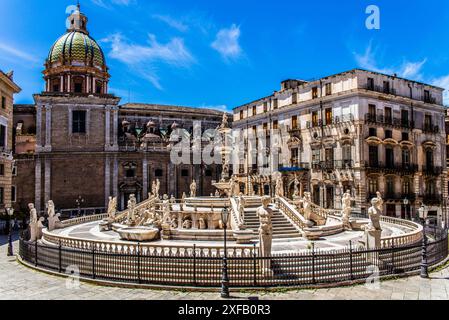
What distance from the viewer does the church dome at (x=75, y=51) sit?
47031 millimetres

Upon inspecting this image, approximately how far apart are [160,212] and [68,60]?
32434 millimetres

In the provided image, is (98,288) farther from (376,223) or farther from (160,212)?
(160,212)

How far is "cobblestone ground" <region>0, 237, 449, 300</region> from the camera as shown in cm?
1044

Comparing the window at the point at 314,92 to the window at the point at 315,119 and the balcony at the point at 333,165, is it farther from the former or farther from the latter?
the balcony at the point at 333,165

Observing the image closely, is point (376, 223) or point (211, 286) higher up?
point (376, 223)

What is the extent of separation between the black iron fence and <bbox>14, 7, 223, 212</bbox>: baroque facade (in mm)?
31690

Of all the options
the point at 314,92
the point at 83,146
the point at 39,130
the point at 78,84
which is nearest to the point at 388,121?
the point at 314,92

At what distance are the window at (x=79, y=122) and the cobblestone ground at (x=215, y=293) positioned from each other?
33816 mm

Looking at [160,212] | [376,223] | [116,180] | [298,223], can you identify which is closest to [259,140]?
[116,180]

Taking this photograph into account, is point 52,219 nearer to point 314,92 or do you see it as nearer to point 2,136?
point 2,136

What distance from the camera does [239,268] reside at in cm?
1140
